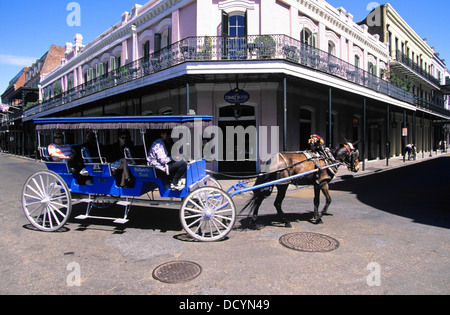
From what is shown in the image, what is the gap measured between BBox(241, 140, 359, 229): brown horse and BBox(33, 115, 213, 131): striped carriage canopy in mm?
1710

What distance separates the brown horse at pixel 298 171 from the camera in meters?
5.75

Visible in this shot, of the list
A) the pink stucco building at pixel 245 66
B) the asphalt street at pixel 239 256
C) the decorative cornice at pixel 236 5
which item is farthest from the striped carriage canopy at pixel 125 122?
the decorative cornice at pixel 236 5

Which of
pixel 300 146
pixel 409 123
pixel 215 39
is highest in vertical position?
pixel 215 39

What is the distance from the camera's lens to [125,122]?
5281mm

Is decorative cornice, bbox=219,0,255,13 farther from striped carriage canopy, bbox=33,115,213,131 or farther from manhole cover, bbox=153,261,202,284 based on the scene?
manhole cover, bbox=153,261,202,284

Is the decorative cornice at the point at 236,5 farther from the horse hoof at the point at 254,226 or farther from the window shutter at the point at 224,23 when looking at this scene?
the horse hoof at the point at 254,226

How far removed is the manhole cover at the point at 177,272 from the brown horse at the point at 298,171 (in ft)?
6.60

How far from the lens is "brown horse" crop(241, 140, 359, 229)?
5.75m

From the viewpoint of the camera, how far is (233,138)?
48.4ft

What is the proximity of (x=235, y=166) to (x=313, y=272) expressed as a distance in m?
11.3

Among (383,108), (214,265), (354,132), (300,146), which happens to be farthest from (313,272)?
(383,108)

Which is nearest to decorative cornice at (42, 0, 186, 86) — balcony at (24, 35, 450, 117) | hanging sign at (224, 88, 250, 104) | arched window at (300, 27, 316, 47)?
balcony at (24, 35, 450, 117)
